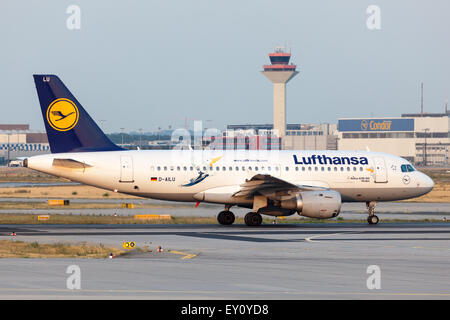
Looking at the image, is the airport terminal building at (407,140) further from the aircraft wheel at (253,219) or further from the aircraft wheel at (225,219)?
the aircraft wheel at (253,219)

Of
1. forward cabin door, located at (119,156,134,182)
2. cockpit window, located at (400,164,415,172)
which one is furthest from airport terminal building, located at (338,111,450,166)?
forward cabin door, located at (119,156,134,182)

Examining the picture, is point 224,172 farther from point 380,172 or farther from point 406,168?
point 406,168

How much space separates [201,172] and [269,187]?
3684mm

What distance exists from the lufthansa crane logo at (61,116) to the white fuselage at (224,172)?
4.90 ft

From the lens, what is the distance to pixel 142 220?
3909 cm

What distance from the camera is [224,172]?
38.2 m

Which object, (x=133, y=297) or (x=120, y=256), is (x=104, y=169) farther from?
(x=133, y=297)

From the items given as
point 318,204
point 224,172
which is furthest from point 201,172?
point 318,204

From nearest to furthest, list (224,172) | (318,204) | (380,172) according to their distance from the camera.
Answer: (318,204)
(224,172)
(380,172)

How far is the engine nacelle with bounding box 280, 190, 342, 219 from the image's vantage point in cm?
3562

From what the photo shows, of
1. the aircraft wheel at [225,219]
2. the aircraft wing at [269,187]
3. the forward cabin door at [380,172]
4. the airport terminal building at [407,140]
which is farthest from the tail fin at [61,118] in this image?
the airport terminal building at [407,140]

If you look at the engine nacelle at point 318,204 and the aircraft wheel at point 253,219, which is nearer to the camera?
the engine nacelle at point 318,204

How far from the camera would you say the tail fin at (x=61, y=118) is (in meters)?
37.2

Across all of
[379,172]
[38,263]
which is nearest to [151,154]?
[379,172]
